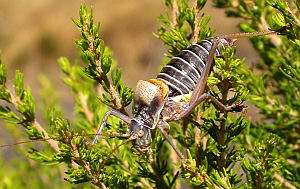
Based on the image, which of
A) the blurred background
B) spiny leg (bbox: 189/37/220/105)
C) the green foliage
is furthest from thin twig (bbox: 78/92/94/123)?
the blurred background

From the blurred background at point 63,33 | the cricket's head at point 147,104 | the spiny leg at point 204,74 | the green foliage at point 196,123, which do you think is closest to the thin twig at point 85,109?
the green foliage at point 196,123

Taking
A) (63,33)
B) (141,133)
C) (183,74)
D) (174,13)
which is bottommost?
(141,133)

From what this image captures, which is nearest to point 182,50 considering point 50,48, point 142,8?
point 142,8

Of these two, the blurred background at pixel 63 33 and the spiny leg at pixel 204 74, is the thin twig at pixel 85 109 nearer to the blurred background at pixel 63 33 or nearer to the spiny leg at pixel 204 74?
the spiny leg at pixel 204 74

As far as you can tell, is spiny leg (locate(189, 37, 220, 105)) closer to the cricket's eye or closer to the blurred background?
the cricket's eye

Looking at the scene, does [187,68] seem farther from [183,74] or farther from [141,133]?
[141,133]

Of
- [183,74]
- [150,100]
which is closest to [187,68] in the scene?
[183,74]
